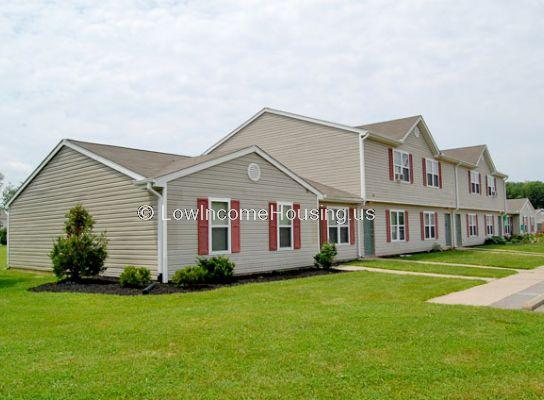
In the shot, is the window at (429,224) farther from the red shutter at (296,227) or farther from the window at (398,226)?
the red shutter at (296,227)

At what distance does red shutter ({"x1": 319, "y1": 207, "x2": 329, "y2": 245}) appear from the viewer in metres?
18.7

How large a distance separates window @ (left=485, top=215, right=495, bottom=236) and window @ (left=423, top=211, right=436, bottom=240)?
10.9 meters

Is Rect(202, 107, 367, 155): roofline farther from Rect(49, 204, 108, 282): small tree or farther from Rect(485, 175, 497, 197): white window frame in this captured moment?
Rect(485, 175, 497, 197): white window frame

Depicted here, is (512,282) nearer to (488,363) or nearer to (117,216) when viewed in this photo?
(488,363)

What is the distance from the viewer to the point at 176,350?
5984mm

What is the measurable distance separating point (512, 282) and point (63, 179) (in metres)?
14.2

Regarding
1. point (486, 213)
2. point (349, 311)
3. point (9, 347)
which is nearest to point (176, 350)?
point (9, 347)

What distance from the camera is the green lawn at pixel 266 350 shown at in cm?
472

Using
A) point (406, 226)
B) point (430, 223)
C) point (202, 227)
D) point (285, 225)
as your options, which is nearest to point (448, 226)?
point (430, 223)

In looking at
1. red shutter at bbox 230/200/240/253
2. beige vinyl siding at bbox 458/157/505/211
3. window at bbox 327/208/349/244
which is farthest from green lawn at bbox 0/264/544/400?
beige vinyl siding at bbox 458/157/505/211

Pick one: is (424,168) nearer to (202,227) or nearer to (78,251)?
(202,227)

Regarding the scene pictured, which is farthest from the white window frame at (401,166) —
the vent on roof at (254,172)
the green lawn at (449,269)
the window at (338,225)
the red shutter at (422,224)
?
the vent on roof at (254,172)
